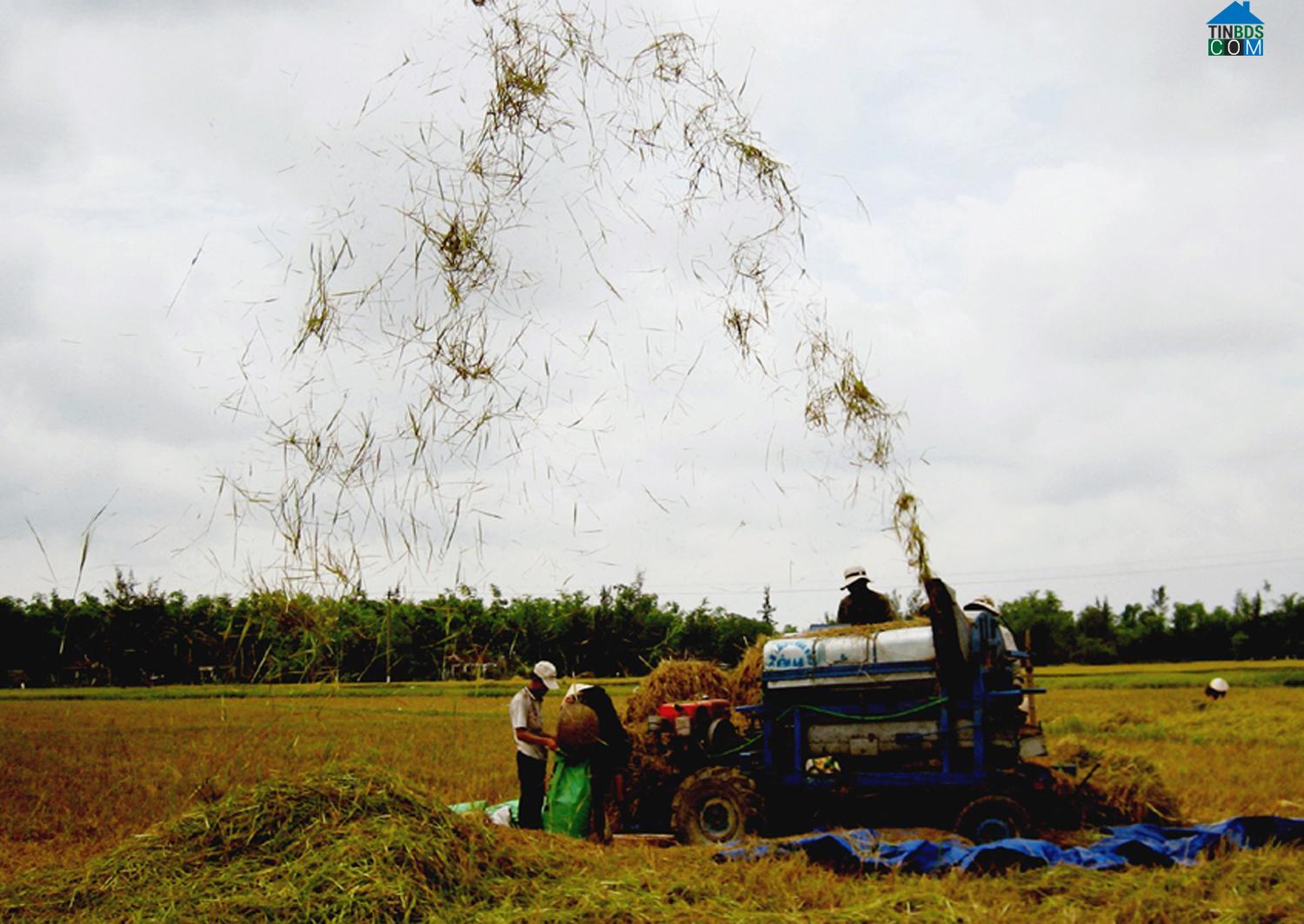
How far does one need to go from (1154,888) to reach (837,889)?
5.83 ft

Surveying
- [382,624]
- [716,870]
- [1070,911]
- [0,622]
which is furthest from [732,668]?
[0,622]

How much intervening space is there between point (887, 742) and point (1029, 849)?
175 centimetres

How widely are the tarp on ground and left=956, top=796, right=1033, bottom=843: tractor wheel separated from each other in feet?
0.69

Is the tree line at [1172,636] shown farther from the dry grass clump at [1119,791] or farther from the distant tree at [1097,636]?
the dry grass clump at [1119,791]

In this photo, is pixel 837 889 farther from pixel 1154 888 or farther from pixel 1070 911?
pixel 1154 888

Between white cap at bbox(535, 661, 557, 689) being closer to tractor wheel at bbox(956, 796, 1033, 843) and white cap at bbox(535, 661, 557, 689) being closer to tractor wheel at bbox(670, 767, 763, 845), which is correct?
tractor wheel at bbox(670, 767, 763, 845)

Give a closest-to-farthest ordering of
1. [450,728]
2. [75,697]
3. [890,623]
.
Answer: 1. [890,623]
2. [450,728]
3. [75,697]

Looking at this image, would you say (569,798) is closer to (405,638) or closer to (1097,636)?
(405,638)

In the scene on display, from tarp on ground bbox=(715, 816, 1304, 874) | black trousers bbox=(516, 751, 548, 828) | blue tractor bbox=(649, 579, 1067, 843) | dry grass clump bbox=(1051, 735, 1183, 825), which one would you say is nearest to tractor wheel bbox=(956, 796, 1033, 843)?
blue tractor bbox=(649, 579, 1067, 843)

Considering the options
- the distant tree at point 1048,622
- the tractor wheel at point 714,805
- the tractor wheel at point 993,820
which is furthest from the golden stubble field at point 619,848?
the distant tree at point 1048,622

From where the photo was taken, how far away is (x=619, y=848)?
27.2ft

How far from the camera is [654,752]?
32.9ft

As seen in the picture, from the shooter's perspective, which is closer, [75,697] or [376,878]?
[376,878]

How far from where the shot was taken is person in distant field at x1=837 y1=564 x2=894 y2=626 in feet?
30.7
